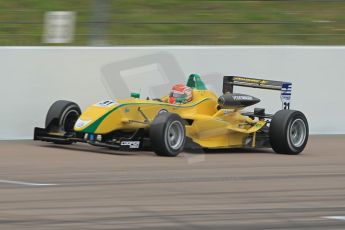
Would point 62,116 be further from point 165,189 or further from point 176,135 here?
point 165,189

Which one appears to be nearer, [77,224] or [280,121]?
[77,224]

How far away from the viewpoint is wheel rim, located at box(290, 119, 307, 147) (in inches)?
478

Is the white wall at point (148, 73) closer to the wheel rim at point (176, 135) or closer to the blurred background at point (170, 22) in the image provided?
the blurred background at point (170, 22)

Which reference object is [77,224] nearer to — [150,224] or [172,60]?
[150,224]

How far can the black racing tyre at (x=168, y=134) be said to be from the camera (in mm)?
10922

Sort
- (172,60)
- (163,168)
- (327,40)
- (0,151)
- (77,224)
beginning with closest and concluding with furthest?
(77,224), (163,168), (0,151), (172,60), (327,40)

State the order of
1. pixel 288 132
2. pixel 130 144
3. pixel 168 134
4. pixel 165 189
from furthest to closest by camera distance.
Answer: pixel 288 132
pixel 130 144
pixel 168 134
pixel 165 189

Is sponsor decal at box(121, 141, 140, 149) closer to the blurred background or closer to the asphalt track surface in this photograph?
the asphalt track surface

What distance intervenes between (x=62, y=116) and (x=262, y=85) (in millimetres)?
2793

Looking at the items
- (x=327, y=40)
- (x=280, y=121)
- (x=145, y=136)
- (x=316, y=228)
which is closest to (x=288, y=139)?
(x=280, y=121)

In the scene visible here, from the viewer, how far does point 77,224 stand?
6969 millimetres

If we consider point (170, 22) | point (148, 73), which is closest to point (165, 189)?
point (148, 73)

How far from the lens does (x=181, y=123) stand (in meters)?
11.2

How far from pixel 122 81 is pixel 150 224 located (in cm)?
627
